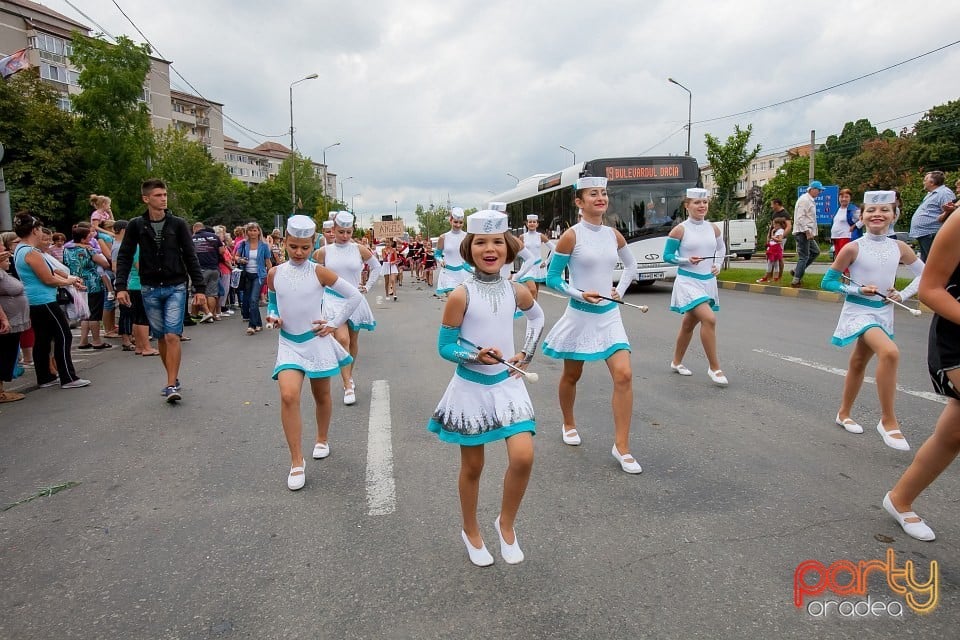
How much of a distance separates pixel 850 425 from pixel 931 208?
8216 mm

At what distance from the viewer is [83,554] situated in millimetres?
3350

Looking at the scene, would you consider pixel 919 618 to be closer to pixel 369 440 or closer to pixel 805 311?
pixel 369 440

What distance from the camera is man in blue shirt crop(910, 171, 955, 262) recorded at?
10.7 m

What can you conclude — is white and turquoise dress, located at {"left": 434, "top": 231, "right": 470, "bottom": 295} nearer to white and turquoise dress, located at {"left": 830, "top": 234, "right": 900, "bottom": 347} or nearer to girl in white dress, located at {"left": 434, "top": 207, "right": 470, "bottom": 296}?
girl in white dress, located at {"left": 434, "top": 207, "right": 470, "bottom": 296}

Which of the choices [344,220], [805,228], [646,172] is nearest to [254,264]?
[344,220]

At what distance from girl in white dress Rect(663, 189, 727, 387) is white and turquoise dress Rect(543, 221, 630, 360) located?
1.95 meters

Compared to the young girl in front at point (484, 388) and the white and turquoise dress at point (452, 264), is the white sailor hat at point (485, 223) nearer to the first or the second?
the young girl in front at point (484, 388)

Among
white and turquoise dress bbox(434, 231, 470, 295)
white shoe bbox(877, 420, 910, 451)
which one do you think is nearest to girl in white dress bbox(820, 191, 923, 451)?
white shoe bbox(877, 420, 910, 451)

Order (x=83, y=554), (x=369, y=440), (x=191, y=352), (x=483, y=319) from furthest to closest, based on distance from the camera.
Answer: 1. (x=191, y=352)
2. (x=369, y=440)
3. (x=83, y=554)
4. (x=483, y=319)

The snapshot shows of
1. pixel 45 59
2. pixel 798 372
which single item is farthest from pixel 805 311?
pixel 45 59

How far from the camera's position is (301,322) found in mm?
4461

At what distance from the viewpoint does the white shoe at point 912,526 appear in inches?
125

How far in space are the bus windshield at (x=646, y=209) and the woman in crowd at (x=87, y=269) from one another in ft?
39.2

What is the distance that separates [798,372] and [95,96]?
32945 millimetres
